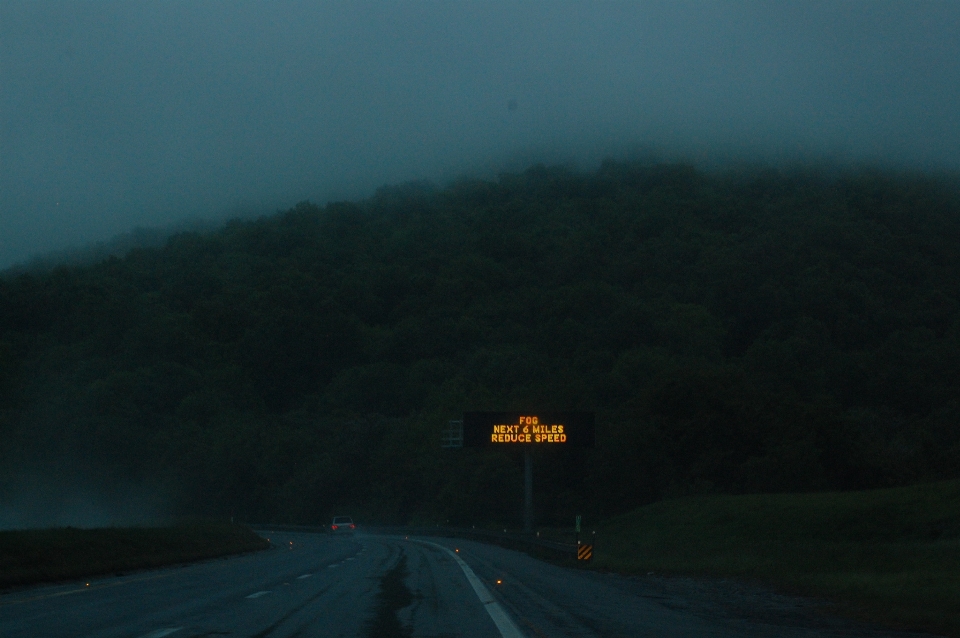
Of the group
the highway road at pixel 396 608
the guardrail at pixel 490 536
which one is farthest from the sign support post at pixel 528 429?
the highway road at pixel 396 608

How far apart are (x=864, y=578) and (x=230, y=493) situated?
312 ft

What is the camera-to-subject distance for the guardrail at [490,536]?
39906 millimetres

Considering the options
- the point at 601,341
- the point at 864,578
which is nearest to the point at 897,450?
the point at 601,341

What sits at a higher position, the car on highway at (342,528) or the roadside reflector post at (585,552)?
the car on highway at (342,528)

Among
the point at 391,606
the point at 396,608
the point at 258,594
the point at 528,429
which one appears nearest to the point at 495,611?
the point at 396,608

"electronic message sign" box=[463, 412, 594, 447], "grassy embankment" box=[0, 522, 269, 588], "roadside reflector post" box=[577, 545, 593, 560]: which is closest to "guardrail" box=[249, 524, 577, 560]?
"roadside reflector post" box=[577, 545, 593, 560]

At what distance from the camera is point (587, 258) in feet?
456

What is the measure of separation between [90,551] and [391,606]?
12.0m

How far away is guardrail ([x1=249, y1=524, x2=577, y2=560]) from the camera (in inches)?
1571

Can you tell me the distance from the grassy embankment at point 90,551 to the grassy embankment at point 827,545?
13.7 metres

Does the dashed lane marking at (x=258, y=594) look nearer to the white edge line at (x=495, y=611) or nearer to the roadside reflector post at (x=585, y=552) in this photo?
the white edge line at (x=495, y=611)

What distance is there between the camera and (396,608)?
53.6 feet

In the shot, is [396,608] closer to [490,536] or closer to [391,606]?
[391,606]

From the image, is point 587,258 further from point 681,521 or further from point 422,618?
point 422,618
